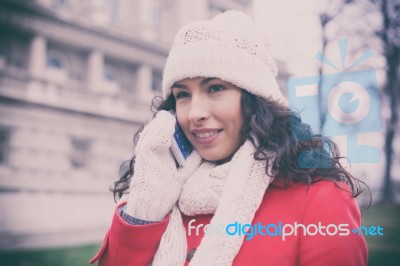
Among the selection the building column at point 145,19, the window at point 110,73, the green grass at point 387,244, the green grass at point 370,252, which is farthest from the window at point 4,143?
the green grass at point 387,244

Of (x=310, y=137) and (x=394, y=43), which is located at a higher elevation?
(x=394, y=43)

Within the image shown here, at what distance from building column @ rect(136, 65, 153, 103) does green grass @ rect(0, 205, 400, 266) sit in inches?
335

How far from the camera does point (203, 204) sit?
1389 mm

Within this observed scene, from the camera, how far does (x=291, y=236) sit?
4.10 ft

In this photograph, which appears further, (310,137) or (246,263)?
(310,137)

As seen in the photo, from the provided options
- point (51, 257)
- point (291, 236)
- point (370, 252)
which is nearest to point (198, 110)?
point (291, 236)

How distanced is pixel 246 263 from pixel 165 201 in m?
0.38

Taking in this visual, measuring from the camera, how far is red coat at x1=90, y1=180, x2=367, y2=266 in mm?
1155

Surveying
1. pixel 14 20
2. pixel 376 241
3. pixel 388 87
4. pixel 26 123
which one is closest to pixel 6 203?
pixel 26 123

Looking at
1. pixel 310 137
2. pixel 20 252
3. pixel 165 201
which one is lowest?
pixel 20 252

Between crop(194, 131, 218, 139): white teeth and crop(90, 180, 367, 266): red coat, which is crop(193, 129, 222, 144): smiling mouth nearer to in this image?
crop(194, 131, 218, 139): white teeth

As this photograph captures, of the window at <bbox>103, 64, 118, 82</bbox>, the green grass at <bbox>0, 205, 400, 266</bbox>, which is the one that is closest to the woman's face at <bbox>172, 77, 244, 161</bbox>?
the green grass at <bbox>0, 205, 400, 266</bbox>

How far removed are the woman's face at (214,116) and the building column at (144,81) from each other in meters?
13.0

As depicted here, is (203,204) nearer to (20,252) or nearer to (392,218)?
(392,218)
